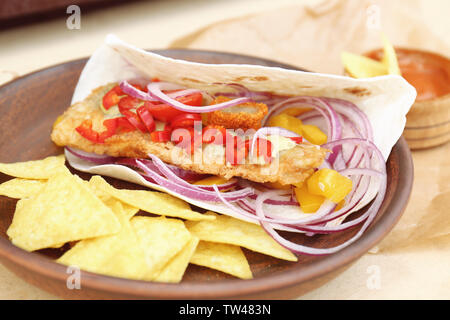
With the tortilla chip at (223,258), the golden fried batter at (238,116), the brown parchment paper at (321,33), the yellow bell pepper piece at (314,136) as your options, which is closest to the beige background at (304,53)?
the brown parchment paper at (321,33)

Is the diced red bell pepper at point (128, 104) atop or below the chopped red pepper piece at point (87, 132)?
atop

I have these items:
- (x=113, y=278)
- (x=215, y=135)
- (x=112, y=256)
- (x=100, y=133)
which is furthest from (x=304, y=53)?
(x=113, y=278)

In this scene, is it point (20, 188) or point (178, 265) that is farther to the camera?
point (20, 188)

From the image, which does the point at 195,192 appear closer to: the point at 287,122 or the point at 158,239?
the point at 158,239

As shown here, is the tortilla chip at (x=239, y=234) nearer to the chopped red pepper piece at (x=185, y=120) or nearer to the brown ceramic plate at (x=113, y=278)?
the brown ceramic plate at (x=113, y=278)

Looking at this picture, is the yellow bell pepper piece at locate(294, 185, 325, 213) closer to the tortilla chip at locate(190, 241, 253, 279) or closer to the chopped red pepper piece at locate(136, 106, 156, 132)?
the tortilla chip at locate(190, 241, 253, 279)
